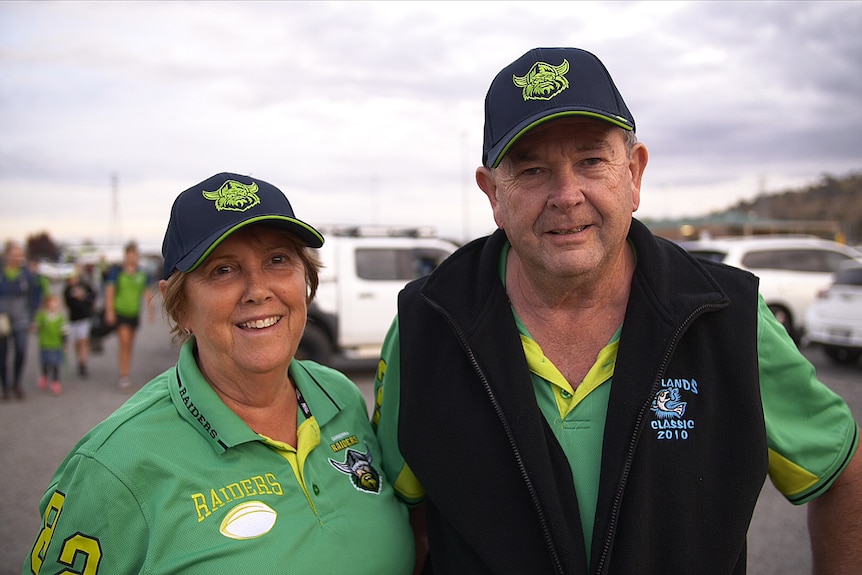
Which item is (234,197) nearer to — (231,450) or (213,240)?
(213,240)

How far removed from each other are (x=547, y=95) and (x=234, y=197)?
0.99 metres

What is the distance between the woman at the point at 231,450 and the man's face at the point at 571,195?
2.37ft

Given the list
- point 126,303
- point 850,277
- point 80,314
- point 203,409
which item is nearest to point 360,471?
point 203,409

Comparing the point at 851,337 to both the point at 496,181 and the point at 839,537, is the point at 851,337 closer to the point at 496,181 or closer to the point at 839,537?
the point at 839,537

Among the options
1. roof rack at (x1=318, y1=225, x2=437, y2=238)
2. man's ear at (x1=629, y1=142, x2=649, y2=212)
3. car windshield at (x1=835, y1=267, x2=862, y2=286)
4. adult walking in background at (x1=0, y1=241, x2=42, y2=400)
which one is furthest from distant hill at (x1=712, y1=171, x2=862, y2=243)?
man's ear at (x1=629, y1=142, x2=649, y2=212)

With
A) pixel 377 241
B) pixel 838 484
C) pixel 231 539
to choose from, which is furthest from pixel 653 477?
pixel 377 241

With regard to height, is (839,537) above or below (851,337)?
above

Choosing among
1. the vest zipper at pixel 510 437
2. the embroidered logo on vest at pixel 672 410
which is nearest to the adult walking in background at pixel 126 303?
the vest zipper at pixel 510 437

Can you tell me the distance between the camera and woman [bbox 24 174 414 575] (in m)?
1.65

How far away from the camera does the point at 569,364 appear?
1894 mm

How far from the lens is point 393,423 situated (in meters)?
2.23

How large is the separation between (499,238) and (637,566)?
111 cm

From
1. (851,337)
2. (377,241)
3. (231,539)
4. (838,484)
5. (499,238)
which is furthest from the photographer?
(377,241)

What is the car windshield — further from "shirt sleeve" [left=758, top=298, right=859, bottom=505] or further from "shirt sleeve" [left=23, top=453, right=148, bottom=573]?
"shirt sleeve" [left=23, top=453, right=148, bottom=573]
